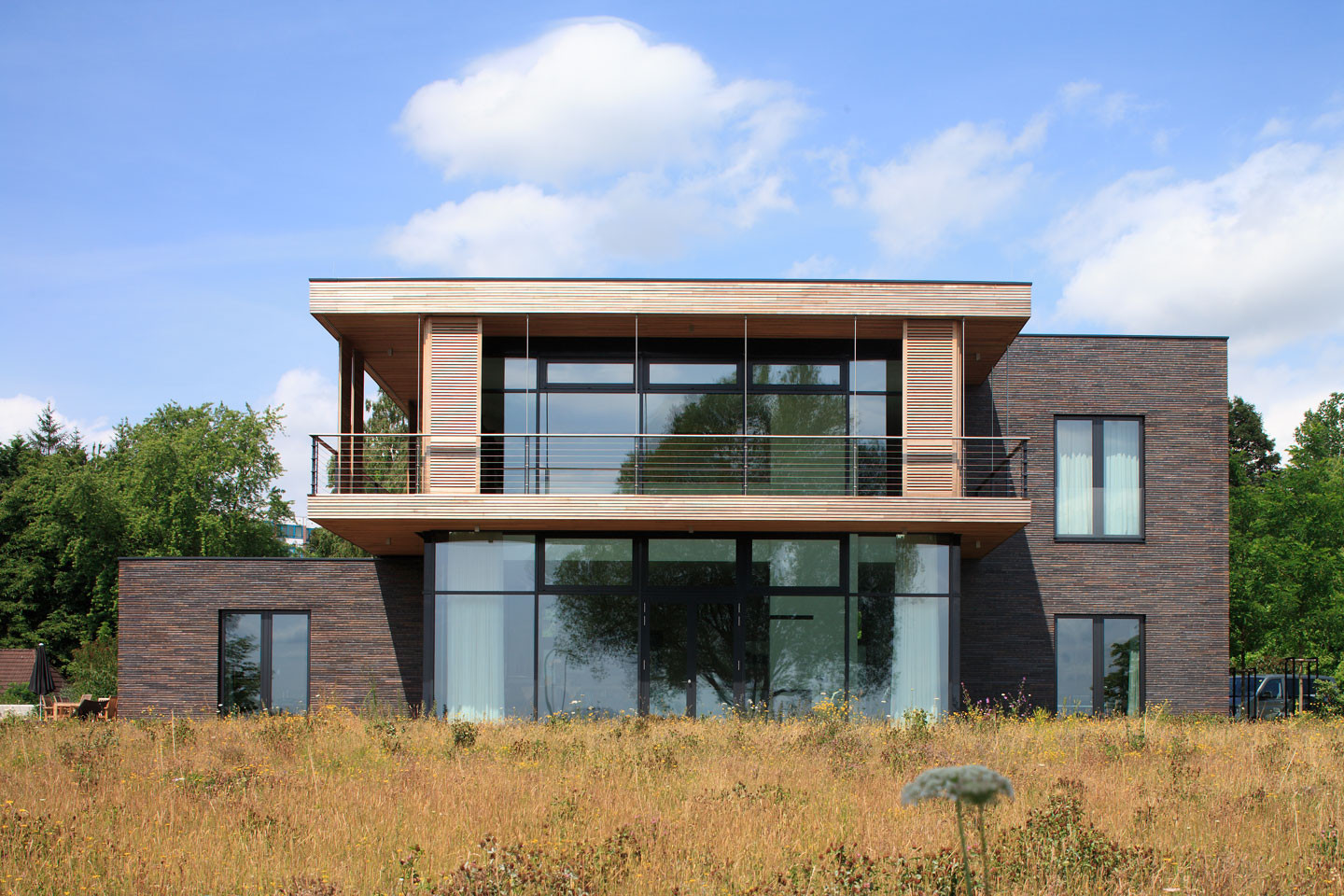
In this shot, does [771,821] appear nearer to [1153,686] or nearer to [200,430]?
[1153,686]

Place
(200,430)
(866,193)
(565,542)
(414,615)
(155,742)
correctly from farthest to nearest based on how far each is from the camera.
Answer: (200,430), (414,615), (565,542), (866,193), (155,742)

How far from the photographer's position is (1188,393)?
18469 mm

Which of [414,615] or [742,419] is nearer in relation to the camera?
[742,419]

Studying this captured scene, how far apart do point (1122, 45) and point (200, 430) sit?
38391 mm

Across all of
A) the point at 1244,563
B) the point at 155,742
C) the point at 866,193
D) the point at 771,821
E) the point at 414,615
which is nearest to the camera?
the point at 771,821

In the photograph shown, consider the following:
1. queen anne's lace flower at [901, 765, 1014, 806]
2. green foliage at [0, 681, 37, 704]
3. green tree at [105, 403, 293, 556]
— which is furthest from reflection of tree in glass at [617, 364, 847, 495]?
green tree at [105, 403, 293, 556]

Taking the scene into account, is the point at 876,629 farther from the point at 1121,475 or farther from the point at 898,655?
the point at 1121,475

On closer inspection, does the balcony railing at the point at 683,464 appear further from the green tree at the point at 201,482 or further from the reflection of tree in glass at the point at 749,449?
the green tree at the point at 201,482

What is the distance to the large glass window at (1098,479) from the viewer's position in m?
18.3

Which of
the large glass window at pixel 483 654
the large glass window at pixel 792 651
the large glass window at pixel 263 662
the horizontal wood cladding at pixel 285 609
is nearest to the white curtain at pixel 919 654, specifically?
the large glass window at pixel 792 651

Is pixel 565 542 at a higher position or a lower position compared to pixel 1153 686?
higher

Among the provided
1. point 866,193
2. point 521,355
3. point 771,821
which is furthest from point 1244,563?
point 771,821

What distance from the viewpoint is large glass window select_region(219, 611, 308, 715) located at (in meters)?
17.3

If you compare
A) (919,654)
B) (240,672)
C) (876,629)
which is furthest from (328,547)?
(919,654)
